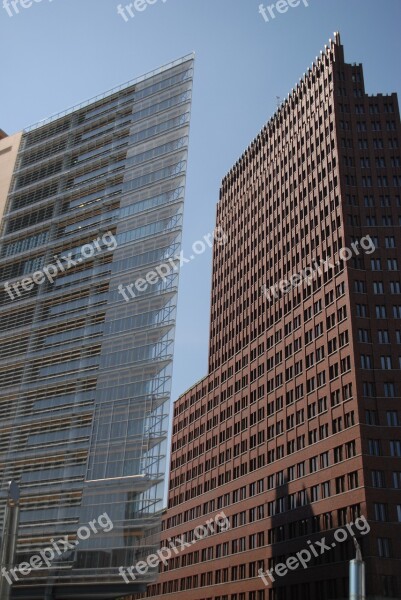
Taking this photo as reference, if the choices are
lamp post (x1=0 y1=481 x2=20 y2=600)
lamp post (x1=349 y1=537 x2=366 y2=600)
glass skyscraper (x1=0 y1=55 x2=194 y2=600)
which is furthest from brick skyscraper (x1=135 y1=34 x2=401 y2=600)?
lamp post (x1=0 y1=481 x2=20 y2=600)

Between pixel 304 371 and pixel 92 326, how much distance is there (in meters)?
33.7

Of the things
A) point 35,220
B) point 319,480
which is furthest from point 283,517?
point 35,220

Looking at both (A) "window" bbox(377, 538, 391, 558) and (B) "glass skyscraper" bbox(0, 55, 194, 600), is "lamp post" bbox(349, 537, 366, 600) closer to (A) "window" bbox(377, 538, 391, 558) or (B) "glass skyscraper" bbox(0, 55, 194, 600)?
(B) "glass skyscraper" bbox(0, 55, 194, 600)

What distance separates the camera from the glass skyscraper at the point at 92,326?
5575 cm

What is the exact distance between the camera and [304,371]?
293ft

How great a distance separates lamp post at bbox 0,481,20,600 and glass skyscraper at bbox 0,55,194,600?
2148 cm

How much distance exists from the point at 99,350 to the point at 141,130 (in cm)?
2602

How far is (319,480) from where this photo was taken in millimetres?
79938

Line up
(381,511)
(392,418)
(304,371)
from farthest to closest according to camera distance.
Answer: (304,371), (392,418), (381,511)

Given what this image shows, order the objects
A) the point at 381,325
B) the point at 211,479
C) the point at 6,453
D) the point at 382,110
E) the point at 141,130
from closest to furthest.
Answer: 1. the point at 6,453
2. the point at 141,130
3. the point at 381,325
4. the point at 382,110
5. the point at 211,479

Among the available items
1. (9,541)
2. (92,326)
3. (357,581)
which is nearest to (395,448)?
(92,326)

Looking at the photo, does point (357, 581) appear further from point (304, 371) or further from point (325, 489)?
point (304, 371)

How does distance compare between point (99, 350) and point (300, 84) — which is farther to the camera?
point (300, 84)

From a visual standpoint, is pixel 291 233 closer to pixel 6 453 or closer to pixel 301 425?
Answer: pixel 301 425
